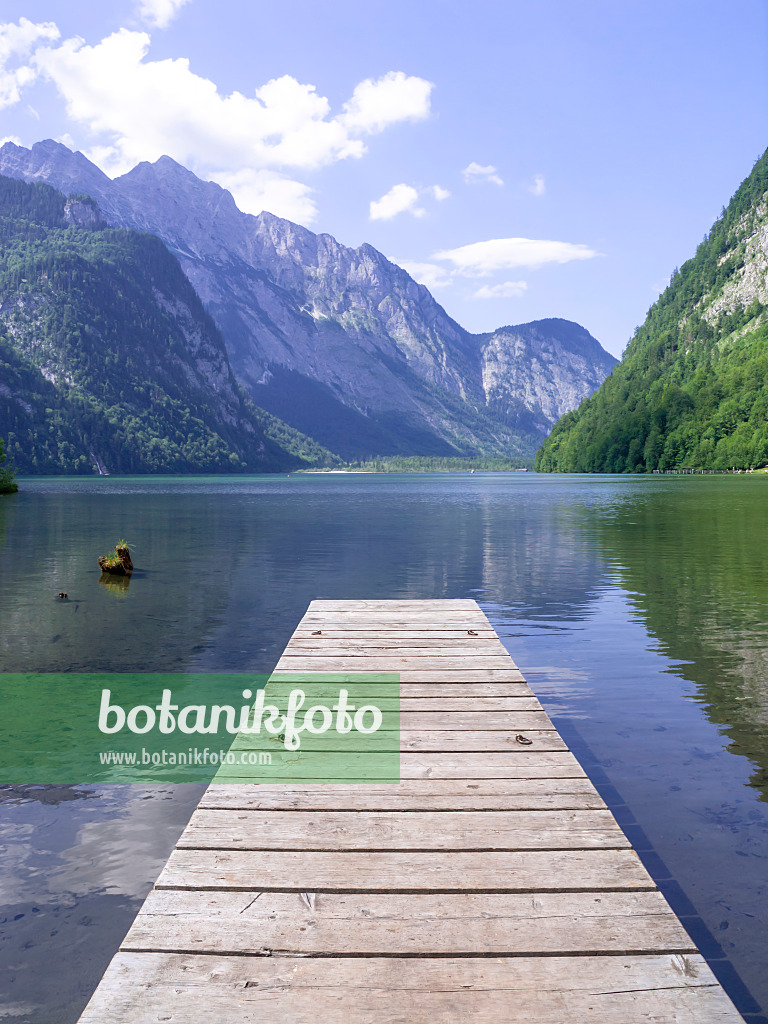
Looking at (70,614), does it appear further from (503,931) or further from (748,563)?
(748,563)

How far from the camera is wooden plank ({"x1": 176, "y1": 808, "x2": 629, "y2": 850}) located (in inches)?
182

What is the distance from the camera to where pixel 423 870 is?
14.2ft

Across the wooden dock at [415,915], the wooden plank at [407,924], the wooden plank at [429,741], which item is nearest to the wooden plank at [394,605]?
the wooden plank at [429,741]

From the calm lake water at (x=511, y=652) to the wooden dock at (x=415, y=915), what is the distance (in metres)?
1.37

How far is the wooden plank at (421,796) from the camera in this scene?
523 centimetres

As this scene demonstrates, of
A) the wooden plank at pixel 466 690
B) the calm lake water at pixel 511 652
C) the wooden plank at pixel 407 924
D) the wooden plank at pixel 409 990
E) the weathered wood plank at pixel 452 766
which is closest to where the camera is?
the wooden plank at pixel 409 990

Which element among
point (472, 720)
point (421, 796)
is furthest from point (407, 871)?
point (472, 720)

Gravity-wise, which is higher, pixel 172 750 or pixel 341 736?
pixel 341 736

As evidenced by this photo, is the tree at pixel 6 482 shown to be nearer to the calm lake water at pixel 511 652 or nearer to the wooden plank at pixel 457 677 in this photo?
the calm lake water at pixel 511 652

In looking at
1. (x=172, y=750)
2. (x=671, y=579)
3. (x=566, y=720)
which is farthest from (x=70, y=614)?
(x=671, y=579)

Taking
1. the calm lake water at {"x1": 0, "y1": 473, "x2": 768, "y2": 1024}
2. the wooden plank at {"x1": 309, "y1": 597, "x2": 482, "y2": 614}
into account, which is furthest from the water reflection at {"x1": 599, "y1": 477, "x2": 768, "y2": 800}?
the wooden plank at {"x1": 309, "y1": 597, "x2": 482, "y2": 614}

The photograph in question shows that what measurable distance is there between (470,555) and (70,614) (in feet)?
56.6

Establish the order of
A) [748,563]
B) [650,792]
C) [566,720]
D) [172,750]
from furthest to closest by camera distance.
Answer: [748,563] → [566,720] → [172,750] → [650,792]

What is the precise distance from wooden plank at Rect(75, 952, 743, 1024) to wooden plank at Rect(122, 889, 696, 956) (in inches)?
2.7
